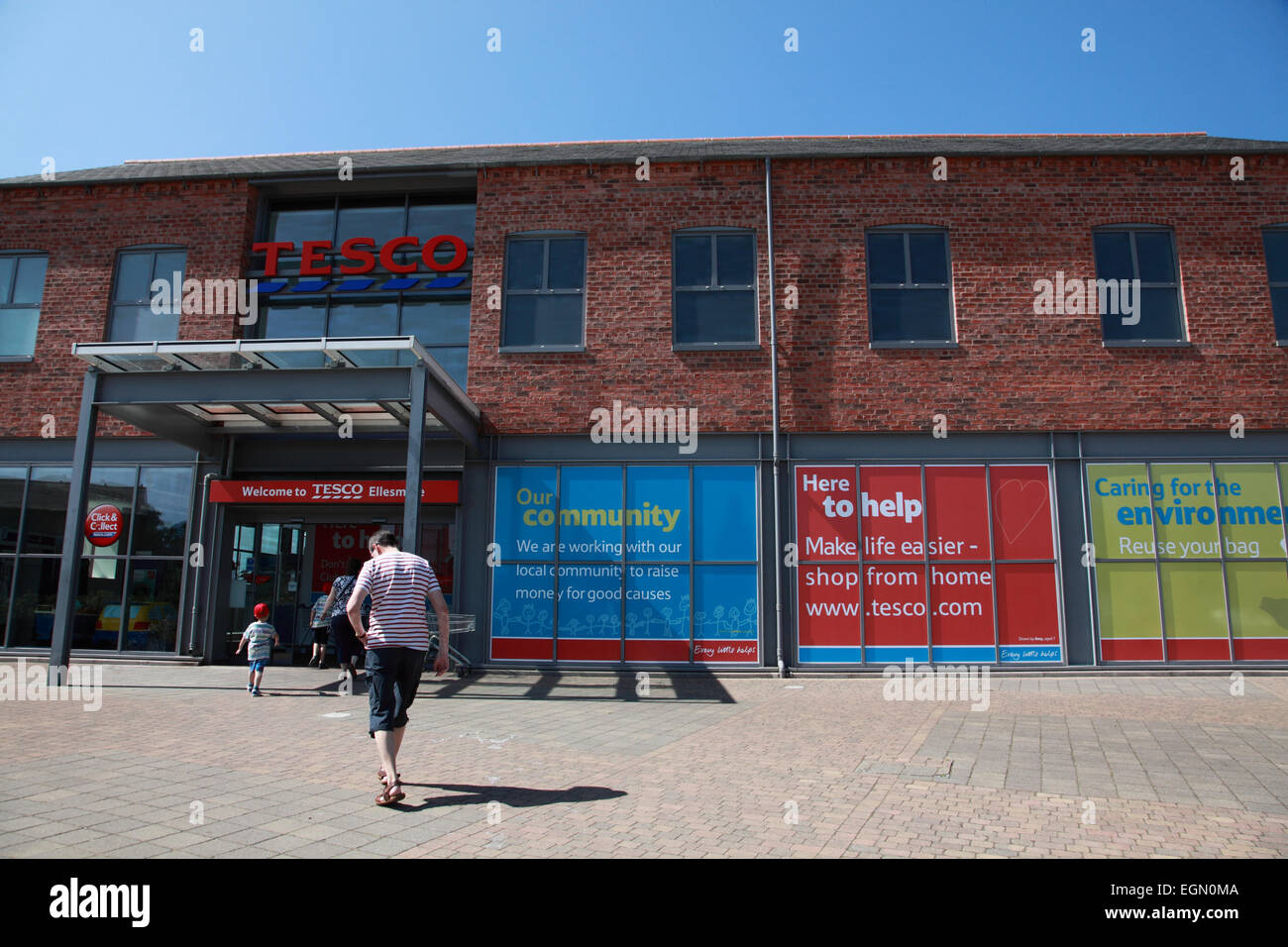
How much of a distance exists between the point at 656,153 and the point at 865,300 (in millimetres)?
4316

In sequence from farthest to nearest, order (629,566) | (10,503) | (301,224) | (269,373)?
(301,224)
(10,503)
(629,566)
(269,373)

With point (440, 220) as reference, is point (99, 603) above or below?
below

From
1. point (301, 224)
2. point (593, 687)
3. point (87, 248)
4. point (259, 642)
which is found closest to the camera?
→ point (259, 642)

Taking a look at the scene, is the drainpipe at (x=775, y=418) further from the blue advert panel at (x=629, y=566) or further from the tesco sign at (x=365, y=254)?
the tesco sign at (x=365, y=254)

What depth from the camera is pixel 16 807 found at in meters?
4.46

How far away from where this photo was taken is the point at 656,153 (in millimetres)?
13469

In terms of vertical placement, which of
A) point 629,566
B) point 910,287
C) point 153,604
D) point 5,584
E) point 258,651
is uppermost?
point 910,287

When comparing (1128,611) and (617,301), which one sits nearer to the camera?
(1128,611)

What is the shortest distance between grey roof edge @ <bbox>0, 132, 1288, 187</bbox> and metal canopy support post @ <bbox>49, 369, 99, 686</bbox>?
17.5 feet

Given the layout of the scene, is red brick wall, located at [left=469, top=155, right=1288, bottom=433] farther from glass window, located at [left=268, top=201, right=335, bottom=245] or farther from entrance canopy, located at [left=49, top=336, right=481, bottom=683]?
glass window, located at [left=268, top=201, right=335, bottom=245]

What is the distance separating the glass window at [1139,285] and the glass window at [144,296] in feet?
50.3

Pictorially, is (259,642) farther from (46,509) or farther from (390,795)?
(46,509)
